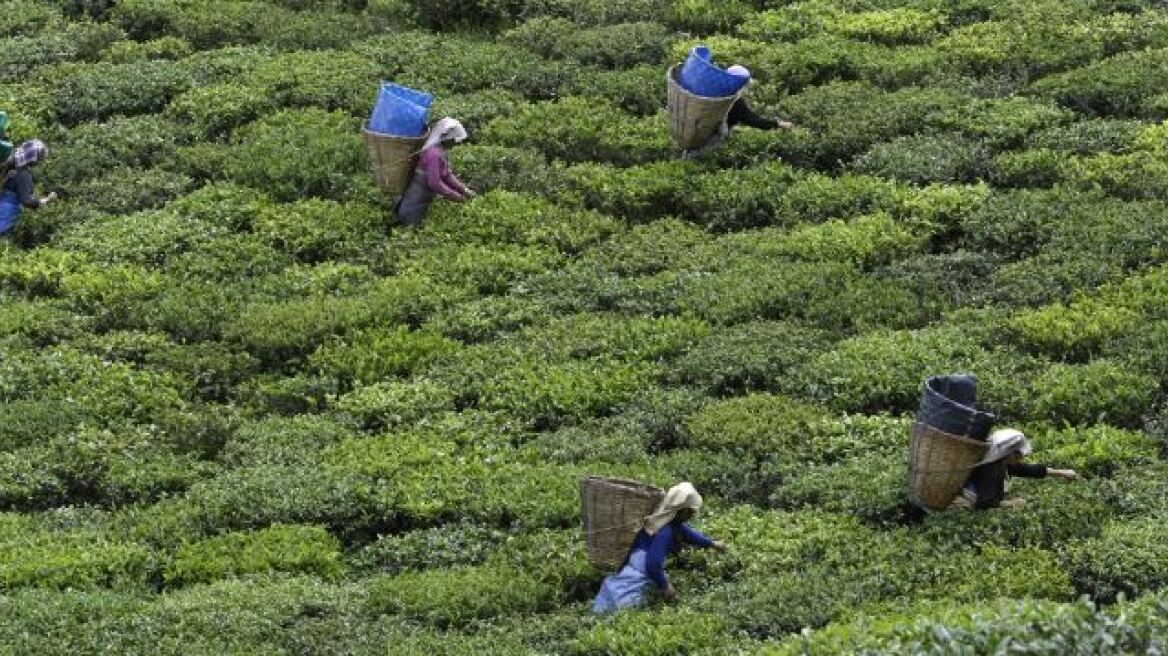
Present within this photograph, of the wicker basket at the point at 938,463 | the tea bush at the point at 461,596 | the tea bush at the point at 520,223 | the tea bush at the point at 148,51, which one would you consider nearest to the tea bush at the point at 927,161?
the tea bush at the point at 520,223

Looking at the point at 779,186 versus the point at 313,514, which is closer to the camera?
the point at 313,514

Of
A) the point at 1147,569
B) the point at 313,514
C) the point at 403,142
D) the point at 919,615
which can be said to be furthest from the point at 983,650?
the point at 403,142

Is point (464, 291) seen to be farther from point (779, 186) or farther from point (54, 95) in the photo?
point (54, 95)

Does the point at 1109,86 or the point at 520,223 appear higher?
the point at 1109,86

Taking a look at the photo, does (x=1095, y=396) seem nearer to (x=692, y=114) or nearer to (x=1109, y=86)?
(x=692, y=114)

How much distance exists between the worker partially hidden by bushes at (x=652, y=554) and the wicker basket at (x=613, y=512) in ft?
0.27

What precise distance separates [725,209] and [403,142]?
10.9 feet

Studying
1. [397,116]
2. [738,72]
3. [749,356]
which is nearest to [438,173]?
[397,116]

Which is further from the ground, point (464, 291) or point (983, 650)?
point (983, 650)

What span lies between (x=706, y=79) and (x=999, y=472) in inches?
308

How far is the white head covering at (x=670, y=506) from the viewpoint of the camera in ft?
58.3

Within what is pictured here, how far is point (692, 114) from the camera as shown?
25141 mm

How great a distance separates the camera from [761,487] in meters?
19.7

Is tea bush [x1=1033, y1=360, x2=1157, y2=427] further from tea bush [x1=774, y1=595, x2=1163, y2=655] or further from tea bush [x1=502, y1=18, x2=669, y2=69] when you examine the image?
tea bush [x1=502, y1=18, x2=669, y2=69]
